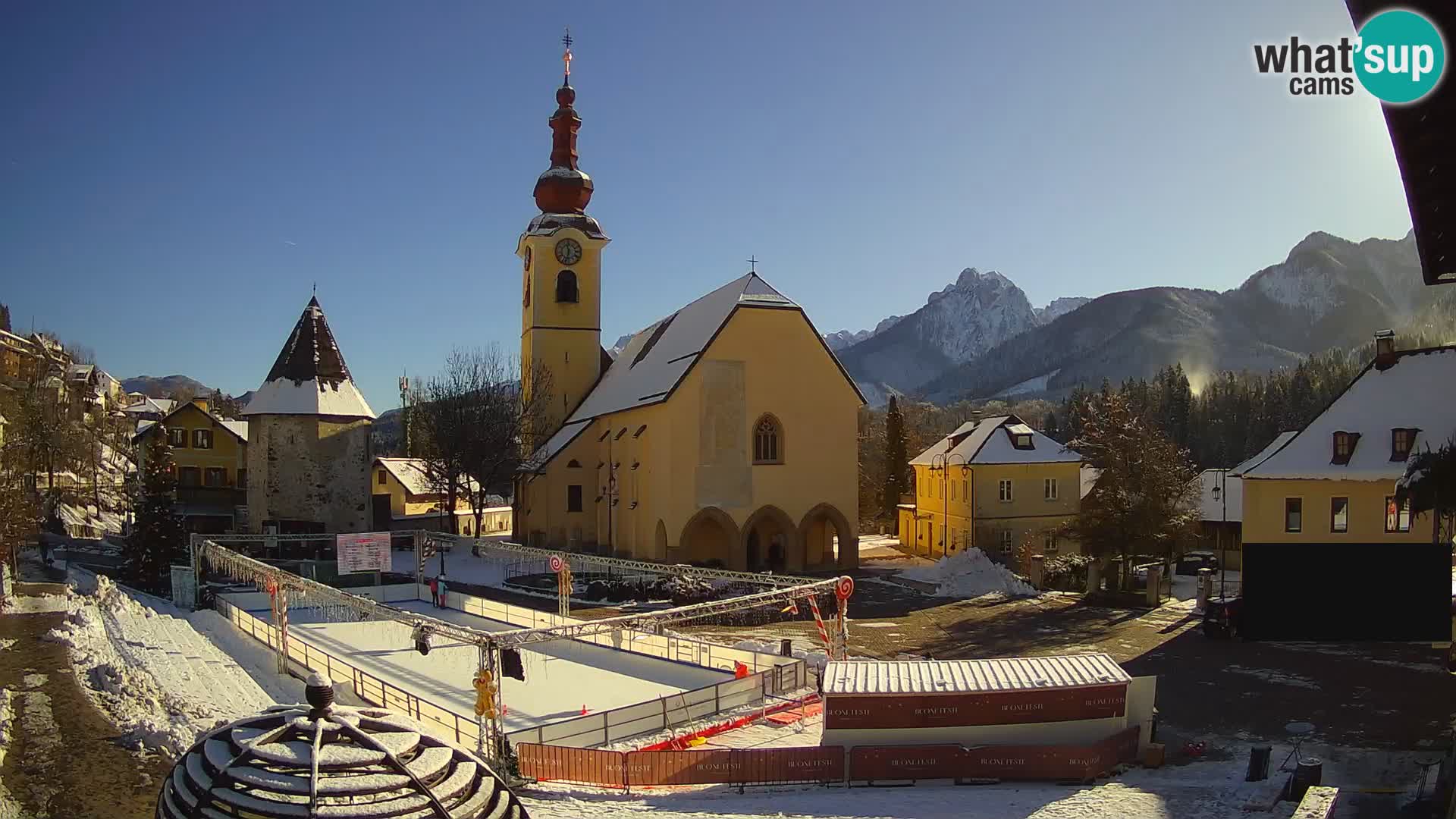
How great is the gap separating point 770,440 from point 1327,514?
2010cm

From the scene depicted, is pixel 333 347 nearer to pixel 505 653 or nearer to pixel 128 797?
pixel 505 653

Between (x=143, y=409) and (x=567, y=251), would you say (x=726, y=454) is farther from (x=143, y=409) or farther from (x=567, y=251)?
(x=143, y=409)

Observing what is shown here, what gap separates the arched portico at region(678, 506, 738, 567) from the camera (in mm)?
38812

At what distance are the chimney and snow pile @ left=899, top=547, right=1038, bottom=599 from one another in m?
12.8

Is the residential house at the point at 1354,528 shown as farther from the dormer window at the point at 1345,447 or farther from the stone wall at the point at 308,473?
the stone wall at the point at 308,473

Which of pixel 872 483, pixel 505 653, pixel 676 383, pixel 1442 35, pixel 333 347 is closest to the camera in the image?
pixel 1442 35

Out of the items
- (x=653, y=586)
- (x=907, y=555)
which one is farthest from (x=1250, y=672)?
(x=907, y=555)

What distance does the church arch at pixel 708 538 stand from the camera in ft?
127

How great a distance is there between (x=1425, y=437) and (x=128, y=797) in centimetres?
2889

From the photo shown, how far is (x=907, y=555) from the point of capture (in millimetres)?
50312

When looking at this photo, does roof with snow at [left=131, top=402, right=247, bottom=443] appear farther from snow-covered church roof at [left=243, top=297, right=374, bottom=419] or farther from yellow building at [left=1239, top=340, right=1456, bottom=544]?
yellow building at [left=1239, top=340, right=1456, bottom=544]

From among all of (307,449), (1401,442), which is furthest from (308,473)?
(1401,442)

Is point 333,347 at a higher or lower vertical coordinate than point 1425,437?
higher

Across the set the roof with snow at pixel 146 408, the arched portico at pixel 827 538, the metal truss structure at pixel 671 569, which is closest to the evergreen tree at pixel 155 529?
the metal truss structure at pixel 671 569
